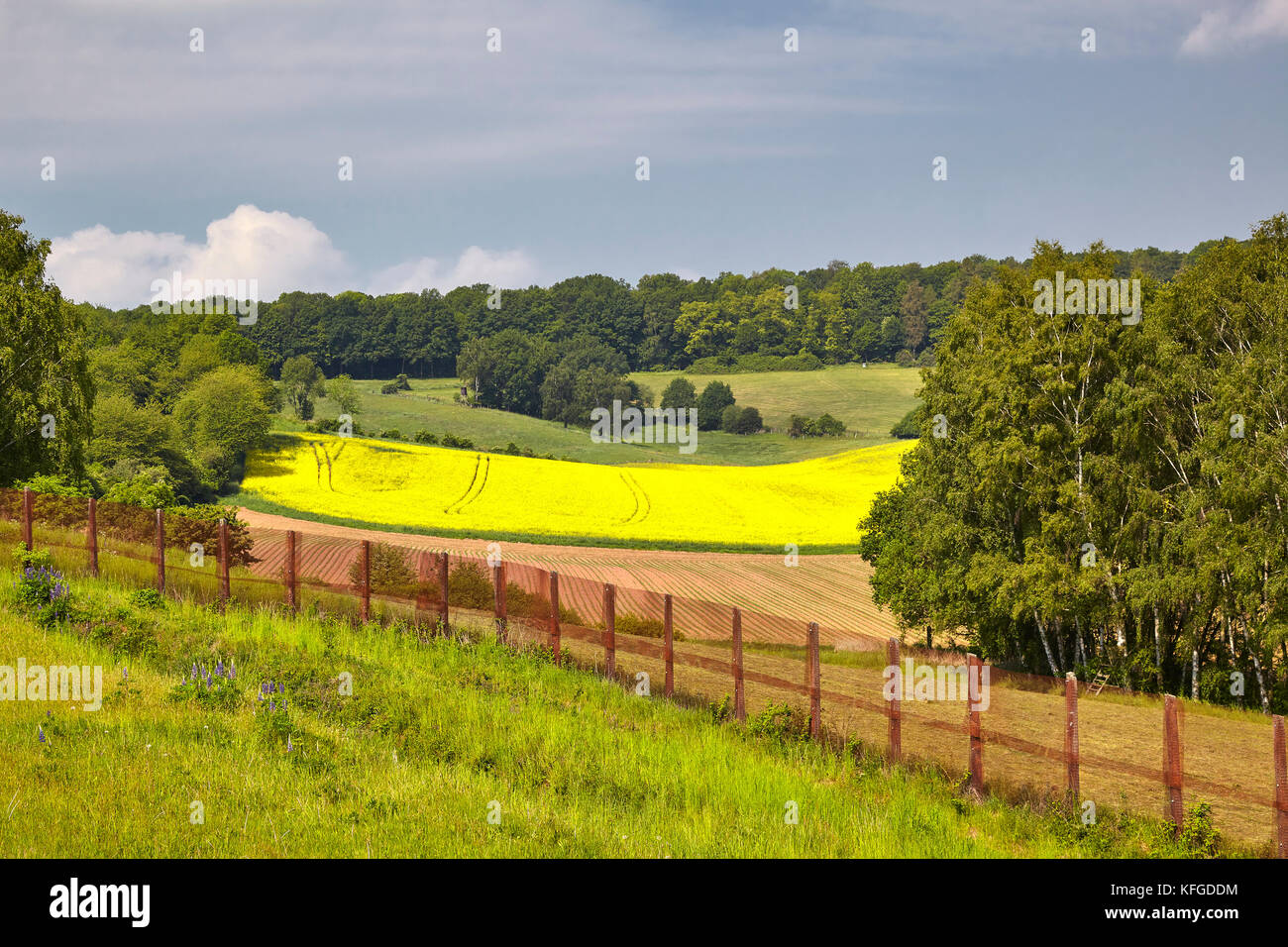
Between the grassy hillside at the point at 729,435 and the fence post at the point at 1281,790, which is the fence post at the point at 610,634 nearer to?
the fence post at the point at 1281,790

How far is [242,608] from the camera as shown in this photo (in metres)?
20.0

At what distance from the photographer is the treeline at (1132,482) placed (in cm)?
2859

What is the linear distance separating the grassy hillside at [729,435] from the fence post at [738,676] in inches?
3825

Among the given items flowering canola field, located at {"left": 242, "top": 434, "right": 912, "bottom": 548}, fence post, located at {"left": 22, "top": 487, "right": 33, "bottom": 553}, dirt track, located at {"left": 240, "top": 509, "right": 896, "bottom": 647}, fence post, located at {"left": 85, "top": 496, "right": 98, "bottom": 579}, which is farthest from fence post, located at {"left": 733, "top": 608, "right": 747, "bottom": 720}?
flowering canola field, located at {"left": 242, "top": 434, "right": 912, "bottom": 548}

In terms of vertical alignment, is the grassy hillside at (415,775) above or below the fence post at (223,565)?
below

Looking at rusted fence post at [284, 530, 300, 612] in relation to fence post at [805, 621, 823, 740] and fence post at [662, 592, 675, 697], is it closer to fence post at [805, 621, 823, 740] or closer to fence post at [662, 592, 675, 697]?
fence post at [662, 592, 675, 697]

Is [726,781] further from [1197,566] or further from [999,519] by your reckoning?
[999,519]

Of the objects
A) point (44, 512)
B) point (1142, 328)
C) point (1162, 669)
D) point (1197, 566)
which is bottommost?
point (1162, 669)

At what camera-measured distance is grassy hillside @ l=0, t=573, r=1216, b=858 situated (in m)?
9.15

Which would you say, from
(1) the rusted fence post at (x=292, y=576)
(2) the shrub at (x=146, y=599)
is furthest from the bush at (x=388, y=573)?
(2) the shrub at (x=146, y=599)

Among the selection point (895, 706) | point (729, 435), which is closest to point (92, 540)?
point (895, 706)

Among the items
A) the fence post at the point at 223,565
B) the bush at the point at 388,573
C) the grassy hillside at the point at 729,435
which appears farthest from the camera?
the grassy hillside at the point at 729,435

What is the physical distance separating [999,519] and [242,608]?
26272mm

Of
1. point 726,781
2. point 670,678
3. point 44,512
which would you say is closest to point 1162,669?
point 670,678
